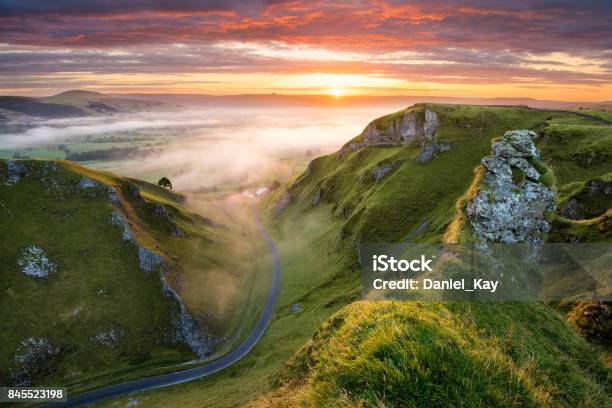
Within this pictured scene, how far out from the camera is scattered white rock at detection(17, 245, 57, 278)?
117m

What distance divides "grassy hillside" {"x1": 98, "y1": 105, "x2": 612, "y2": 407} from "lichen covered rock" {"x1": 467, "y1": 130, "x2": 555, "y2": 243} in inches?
330

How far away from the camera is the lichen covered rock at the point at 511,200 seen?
3250 centimetres

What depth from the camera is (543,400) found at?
9.16 meters

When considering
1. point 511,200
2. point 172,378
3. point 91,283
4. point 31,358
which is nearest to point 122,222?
point 91,283

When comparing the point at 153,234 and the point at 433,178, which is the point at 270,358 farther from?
the point at 433,178

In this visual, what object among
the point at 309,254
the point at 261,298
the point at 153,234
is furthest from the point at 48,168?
the point at 309,254

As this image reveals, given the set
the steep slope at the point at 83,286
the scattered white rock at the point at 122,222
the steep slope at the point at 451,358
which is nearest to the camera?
the steep slope at the point at 451,358

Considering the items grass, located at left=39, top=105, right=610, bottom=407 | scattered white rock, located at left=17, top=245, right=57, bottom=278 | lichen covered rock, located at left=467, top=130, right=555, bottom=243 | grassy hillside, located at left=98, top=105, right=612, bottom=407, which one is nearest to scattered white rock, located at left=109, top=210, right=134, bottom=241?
scattered white rock, located at left=17, top=245, right=57, bottom=278

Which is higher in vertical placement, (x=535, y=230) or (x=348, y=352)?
(x=348, y=352)

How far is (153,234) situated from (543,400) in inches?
6306

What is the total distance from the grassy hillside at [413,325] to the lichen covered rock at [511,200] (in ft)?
27.5

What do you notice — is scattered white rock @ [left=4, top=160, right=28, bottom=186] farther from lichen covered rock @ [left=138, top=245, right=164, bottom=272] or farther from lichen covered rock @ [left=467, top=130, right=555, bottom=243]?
lichen covered rock @ [left=467, top=130, right=555, bottom=243]

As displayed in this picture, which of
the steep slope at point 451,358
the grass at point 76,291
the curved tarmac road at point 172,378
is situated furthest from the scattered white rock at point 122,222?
the steep slope at point 451,358

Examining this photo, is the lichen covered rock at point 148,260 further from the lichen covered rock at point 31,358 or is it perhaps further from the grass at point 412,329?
the grass at point 412,329
